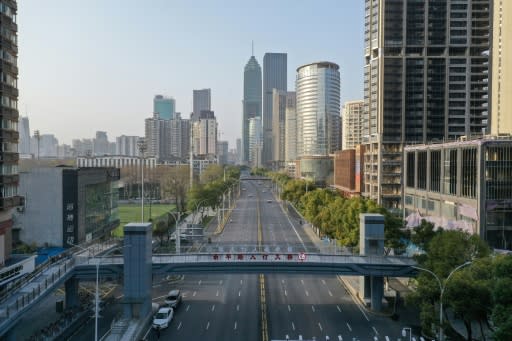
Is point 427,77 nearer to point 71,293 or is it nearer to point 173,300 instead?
point 173,300

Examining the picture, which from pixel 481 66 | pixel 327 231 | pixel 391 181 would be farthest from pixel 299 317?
pixel 481 66

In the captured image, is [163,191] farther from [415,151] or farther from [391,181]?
[415,151]

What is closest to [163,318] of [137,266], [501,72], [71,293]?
[137,266]

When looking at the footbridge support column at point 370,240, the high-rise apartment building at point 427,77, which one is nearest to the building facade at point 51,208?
the footbridge support column at point 370,240

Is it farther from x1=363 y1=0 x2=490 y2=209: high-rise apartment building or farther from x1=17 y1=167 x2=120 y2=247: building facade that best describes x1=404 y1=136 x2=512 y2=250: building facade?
x1=17 y1=167 x2=120 y2=247: building facade

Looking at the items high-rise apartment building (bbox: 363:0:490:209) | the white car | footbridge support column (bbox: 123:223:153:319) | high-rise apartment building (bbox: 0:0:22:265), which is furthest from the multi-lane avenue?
high-rise apartment building (bbox: 363:0:490:209)

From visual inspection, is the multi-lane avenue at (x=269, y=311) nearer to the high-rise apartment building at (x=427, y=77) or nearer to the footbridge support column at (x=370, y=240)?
the footbridge support column at (x=370, y=240)
